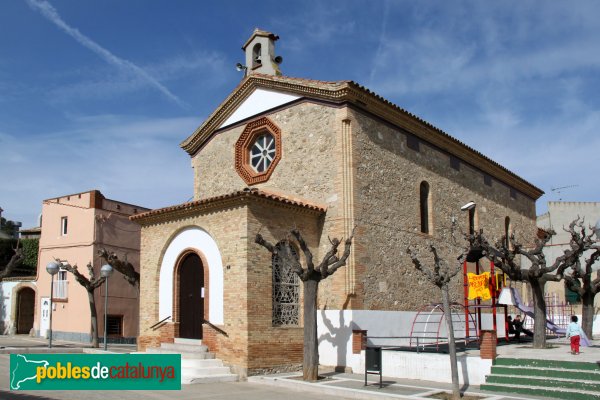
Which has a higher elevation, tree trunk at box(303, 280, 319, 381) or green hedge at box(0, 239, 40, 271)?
green hedge at box(0, 239, 40, 271)

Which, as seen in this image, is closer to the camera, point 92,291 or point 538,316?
point 538,316

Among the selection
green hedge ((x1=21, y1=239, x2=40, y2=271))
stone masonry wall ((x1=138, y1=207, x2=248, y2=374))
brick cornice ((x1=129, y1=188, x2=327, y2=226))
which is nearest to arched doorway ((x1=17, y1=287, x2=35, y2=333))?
green hedge ((x1=21, y1=239, x2=40, y2=271))

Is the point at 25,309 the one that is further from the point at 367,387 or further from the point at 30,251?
the point at 367,387

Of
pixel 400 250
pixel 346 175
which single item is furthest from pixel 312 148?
pixel 400 250

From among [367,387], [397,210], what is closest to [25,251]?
[397,210]

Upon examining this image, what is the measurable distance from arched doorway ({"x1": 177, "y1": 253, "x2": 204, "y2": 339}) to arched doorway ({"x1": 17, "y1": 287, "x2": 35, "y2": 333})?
62.6ft

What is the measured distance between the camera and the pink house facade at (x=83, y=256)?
27.1 meters

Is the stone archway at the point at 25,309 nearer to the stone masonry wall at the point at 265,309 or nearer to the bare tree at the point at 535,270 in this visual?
the stone masonry wall at the point at 265,309

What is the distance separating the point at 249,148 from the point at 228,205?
484 cm

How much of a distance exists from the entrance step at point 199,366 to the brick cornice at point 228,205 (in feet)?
12.3

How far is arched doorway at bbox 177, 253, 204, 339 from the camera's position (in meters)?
16.3

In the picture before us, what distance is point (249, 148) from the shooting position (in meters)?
20.0

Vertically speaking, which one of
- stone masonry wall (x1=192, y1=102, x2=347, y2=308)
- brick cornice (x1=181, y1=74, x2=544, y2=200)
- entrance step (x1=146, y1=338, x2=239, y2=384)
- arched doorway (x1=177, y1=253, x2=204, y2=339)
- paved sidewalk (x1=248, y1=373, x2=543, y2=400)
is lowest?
paved sidewalk (x1=248, y1=373, x2=543, y2=400)

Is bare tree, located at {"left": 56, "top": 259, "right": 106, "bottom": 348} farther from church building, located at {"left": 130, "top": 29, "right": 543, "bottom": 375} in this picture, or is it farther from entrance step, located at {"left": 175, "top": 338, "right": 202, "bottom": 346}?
entrance step, located at {"left": 175, "top": 338, "right": 202, "bottom": 346}
